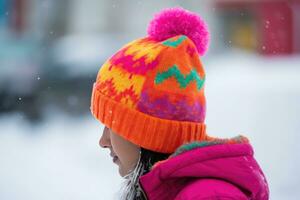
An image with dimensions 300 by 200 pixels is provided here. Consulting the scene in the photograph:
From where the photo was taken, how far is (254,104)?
479 centimetres

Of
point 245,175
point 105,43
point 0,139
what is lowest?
point 0,139

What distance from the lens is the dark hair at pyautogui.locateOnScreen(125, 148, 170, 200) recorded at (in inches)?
52.6

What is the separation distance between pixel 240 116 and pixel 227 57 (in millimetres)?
1585

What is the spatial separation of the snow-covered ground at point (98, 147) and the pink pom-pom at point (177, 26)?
186 centimetres

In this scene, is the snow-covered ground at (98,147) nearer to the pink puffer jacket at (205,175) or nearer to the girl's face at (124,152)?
the girl's face at (124,152)

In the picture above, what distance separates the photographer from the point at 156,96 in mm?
1322

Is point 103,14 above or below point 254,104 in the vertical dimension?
above

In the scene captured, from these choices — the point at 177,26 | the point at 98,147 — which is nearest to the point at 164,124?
the point at 177,26

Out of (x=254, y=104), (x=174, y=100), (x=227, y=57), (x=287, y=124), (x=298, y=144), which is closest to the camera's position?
(x=174, y=100)

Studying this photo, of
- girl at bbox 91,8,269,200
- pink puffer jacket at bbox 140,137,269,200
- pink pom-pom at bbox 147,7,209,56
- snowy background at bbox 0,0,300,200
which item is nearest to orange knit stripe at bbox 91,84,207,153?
girl at bbox 91,8,269,200

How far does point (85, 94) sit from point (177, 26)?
3702mm

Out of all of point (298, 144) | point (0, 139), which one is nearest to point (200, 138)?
point (298, 144)

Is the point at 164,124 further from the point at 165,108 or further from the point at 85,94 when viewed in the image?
the point at 85,94

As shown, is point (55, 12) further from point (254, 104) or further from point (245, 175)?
point (245, 175)
